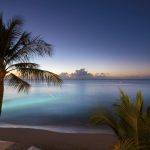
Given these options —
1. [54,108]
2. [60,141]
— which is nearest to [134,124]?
[60,141]

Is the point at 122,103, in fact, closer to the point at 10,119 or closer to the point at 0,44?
the point at 0,44

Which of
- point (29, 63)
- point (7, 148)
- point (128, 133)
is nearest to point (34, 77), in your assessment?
point (29, 63)

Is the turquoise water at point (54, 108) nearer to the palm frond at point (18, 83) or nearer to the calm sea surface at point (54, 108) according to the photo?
the calm sea surface at point (54, 108)

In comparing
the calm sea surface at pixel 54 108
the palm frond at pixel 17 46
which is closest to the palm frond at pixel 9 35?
the palm frond at pixel 17 46

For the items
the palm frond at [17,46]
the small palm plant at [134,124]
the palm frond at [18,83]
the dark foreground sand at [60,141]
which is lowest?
the dark foreground sand at [60,141]

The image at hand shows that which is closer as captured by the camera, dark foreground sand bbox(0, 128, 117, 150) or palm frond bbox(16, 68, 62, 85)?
palm frond bbox(16, 68, 62, 85)

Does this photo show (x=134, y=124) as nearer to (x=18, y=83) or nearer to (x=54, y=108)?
(x=18, y=83)

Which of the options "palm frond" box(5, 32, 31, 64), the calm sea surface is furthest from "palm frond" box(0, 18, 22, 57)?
the calm sea surface

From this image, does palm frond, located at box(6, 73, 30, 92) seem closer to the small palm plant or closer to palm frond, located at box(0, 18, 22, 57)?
palm frond, located at box(0, 18, 22, 57)

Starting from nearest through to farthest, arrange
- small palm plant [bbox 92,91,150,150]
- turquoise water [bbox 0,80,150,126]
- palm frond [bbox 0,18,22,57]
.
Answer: small palm plant [bbox 92,91,150,150] → palm frond [bbox 0,18,22,57] → turquoise water [bbox 0,80,150,126]

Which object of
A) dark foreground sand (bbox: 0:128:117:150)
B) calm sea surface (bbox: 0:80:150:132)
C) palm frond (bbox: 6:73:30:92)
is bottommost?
calm sea surface (bbox: 0:80:150:132)

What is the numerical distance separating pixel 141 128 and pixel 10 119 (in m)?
22.5

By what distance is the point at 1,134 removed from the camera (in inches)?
549

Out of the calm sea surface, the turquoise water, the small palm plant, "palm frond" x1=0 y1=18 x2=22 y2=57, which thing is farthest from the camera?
the turquoise water
